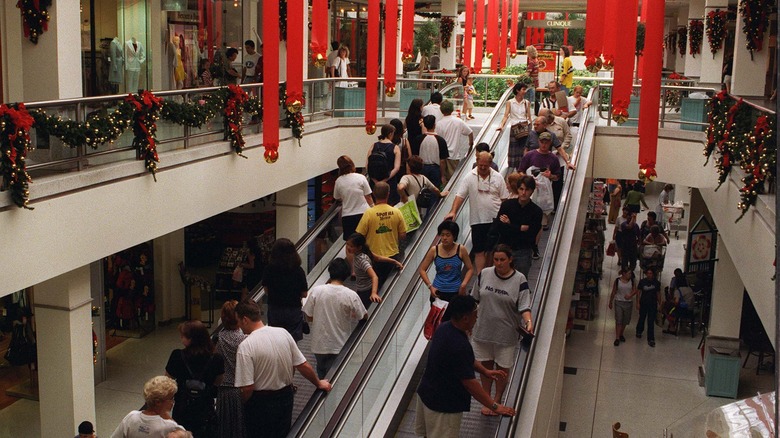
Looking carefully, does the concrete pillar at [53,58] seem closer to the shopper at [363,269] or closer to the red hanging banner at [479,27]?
the shopper at [363,269]

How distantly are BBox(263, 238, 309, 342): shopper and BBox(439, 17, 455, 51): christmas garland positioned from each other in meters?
22.9

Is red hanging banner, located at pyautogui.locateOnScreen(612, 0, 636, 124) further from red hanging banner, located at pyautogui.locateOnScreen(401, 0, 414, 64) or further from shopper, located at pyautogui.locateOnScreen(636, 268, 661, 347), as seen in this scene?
shopper, located at pyautogui.locateOnScreen(636, 268, 661, 347)

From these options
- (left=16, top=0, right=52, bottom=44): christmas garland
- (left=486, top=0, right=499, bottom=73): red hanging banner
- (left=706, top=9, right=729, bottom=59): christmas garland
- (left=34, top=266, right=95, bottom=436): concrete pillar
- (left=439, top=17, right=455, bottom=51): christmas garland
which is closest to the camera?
(left=34, top=266, right=95, bottom=436): concrete pillar

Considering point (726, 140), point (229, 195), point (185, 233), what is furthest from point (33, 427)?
point (726, 140)

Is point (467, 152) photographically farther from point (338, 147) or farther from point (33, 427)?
point (33, 427)

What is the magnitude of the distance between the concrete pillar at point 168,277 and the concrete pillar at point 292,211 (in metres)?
2.27

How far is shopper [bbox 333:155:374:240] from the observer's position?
37.2ft

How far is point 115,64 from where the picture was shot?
16375mm

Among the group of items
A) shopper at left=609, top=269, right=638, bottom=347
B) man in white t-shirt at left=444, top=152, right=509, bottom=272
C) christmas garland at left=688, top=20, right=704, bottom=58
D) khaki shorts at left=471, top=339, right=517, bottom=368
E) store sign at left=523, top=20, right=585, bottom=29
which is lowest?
shopper at left=609, top=269, right=638, bottom=347

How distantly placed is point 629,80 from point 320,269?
15.4 ft

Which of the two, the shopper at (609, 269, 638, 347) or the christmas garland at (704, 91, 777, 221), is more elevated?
the christmas garland at (704, 91, 777, 221)

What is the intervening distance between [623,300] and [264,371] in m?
13.1

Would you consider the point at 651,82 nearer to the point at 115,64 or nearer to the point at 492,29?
the point at 115,64

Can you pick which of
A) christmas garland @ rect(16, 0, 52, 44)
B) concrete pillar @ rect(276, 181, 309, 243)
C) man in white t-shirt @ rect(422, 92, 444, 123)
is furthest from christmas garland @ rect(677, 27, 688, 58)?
christmas garland @ rect(16, 0, 52, 44)
